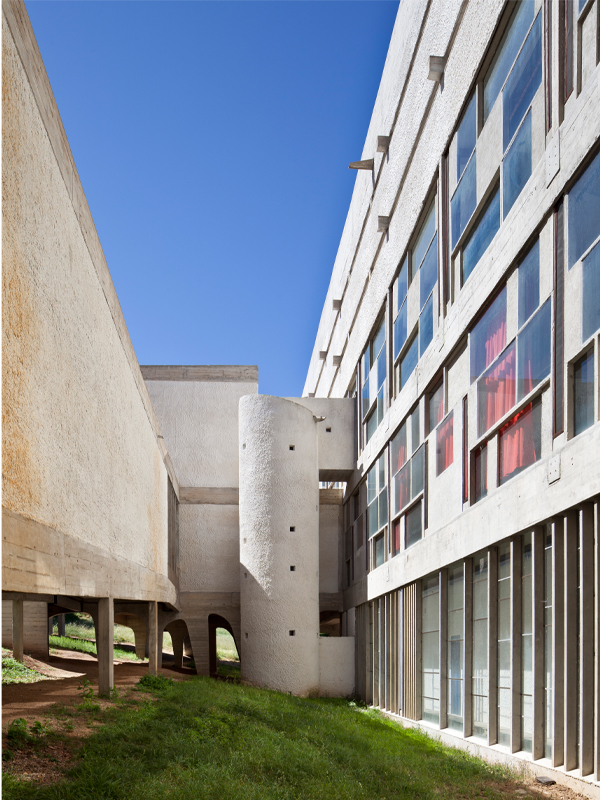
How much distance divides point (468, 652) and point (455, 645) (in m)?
1.01

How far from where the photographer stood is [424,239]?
54.8ft

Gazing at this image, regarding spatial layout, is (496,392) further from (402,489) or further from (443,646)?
(402,489)

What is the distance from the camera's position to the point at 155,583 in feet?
59.2

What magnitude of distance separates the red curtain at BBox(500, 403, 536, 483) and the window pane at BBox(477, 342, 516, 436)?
31 centimetres

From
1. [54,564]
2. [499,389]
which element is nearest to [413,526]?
[499,389]

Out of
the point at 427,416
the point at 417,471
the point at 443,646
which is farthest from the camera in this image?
the point at 417,471

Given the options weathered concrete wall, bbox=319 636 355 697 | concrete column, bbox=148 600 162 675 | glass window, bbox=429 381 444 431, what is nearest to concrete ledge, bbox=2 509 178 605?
concrete column, bbox=148 600 162 675

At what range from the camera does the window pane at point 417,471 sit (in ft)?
52.9

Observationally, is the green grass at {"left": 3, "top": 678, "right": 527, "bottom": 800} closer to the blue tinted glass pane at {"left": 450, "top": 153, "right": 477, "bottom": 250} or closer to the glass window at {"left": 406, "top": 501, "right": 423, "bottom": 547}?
the glass window at {"left": 406, "top": 501, "right": 423, "bottom": 547}

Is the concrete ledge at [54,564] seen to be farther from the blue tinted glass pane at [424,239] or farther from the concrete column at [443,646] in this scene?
the blue tinted glass pane at [424,239]

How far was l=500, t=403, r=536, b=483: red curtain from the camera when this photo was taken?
32.7 ft

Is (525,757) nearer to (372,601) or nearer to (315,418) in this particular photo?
(372,601)

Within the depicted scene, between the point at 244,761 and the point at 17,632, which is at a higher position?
the point at 244,761

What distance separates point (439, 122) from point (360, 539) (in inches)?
535
